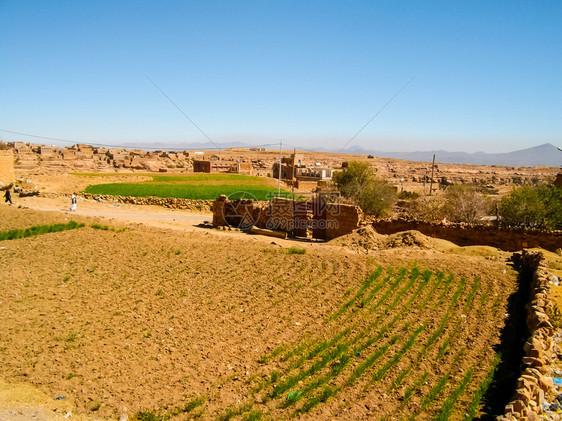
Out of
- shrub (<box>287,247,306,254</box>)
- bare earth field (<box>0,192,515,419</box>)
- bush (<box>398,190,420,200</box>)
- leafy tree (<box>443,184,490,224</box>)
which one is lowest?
bare earth field (<box>0,192,515,419</box>)

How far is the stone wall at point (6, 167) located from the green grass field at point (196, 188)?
6.17 meters

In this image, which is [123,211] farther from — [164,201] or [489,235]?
[489,235]

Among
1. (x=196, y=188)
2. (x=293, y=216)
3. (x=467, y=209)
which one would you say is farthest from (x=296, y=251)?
(x=196, y=188)

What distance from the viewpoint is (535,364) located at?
6805 millimetres

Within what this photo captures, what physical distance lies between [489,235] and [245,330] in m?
13.6

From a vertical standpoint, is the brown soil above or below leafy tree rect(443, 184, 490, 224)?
below

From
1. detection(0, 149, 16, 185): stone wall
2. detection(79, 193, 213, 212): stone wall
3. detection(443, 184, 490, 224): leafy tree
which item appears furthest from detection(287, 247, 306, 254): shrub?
detection(0, 149, 16, 185): stone wall

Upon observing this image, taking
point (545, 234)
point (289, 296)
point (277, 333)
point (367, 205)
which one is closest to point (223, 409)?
point (277, 333)

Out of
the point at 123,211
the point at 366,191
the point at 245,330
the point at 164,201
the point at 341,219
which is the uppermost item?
the point at 366,191

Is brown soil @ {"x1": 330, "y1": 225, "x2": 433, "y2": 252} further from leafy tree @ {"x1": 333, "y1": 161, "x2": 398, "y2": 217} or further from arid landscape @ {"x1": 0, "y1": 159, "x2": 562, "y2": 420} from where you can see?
leafy tree @ {"x1": 333, "y1": 161, "x2": 398, "y2": 217}

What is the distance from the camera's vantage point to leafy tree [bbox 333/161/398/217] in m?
30.9

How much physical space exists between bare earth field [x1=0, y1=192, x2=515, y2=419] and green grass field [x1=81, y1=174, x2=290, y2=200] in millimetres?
21488

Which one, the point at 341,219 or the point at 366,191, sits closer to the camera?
the point at 341,219

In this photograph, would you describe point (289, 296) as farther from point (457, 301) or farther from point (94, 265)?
point (94, 265)
